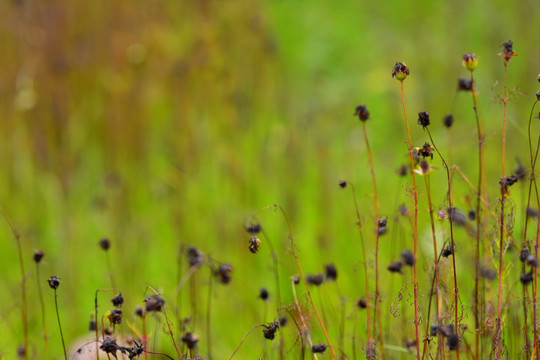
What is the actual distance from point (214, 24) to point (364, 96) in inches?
54.1

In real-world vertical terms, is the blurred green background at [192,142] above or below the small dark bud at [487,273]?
above

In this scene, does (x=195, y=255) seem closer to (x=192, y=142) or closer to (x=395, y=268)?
(x=395, y=268)

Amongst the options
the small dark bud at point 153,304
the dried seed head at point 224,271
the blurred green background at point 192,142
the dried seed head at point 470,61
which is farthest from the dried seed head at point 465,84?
the blurred green background at point 192,142

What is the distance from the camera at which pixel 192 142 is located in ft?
12.4

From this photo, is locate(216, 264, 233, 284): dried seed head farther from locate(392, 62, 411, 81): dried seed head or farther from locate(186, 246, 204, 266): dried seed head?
locate(392, 62, 411, 81): dried seed head

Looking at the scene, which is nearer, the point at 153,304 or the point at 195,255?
the point at 153,304

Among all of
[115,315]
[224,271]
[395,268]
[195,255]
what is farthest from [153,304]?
[395,268]

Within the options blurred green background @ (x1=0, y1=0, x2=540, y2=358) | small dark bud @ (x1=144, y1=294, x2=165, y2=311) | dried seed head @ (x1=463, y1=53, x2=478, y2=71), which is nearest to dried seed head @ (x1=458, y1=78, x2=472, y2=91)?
dried seed head @ (x1=463, y1=53, x2=478, y2=71)

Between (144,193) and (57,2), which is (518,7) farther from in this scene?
(57,2)

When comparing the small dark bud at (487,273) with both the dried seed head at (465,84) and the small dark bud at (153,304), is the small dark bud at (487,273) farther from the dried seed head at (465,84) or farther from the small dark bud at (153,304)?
the small dark bud at (153,304)

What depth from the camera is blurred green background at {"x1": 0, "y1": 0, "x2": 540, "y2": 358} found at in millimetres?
3102

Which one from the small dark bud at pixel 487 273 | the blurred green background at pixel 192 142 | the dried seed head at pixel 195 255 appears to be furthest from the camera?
the blurred green background at pixel 192 142

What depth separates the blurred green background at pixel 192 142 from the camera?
3102 mm

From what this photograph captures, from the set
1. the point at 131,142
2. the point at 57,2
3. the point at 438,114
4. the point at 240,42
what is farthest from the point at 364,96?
the point at 57,2
